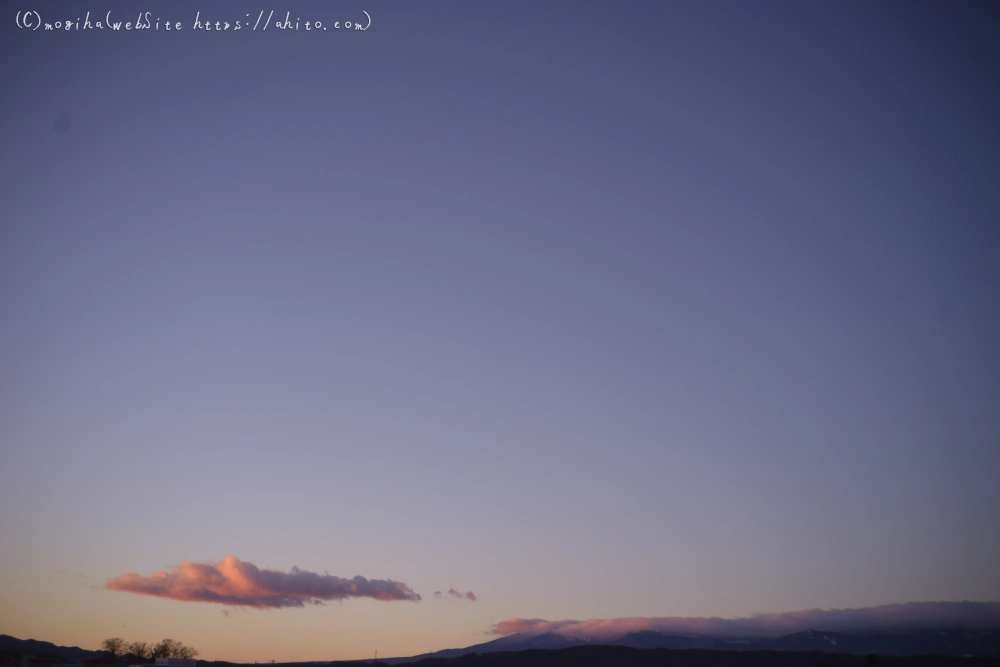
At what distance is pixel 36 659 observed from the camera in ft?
393

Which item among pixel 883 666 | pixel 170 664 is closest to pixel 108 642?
pixel 170 664

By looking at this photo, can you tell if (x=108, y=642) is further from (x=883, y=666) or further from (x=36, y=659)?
(x=883, y=666)

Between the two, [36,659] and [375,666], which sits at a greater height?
[36,659]

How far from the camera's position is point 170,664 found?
136 metres

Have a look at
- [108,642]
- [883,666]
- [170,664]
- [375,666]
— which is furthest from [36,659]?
[883,666]

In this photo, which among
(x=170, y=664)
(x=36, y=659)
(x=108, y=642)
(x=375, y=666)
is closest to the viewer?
(x=36, y=659)

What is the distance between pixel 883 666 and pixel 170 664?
179 m

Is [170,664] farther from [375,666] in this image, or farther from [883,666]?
[883,666]

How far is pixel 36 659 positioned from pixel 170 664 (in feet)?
75.7

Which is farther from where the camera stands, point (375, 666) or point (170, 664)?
point (375, 666)

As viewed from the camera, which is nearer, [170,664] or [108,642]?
[170,664]

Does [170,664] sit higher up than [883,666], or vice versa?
[170,664]

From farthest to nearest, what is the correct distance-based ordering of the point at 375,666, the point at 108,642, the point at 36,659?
the point at 375,666 → the point at 108,642 → the point at 36,659

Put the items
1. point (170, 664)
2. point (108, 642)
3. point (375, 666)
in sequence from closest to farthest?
point (170, 664)
point (108, 642)
point (375, 666)
